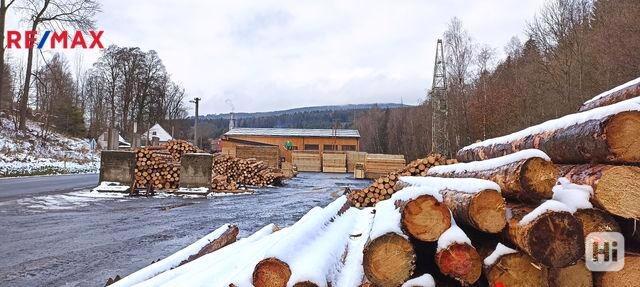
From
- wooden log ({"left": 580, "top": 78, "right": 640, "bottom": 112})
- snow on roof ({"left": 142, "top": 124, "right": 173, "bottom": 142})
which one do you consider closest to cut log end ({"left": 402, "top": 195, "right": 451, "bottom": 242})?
wooden log ({"left": 580, "top": 78, "right": 640, "bottom": 112})

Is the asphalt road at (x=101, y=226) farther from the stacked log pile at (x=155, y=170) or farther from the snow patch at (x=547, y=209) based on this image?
the snow patch at (x=547, y=209)

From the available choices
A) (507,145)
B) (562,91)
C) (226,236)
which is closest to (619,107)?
(507,145)

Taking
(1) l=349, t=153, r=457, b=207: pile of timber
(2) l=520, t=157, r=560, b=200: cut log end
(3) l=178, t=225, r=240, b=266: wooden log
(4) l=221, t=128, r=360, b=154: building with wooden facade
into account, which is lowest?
(3) l=178, t=225, r=240, b=266: wooden log

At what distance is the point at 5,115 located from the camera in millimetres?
42375

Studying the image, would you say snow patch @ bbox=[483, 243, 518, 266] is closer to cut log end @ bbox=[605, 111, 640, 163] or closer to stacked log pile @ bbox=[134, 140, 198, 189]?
cut log end @ bbox=[605, 111, 640, 163]

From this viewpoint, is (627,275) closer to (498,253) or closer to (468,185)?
(498,253)

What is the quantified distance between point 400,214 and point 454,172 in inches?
79.9

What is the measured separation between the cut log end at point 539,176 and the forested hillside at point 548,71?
57.4ft

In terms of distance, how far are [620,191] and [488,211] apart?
701 mm

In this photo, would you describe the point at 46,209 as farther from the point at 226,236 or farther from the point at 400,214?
the point at 400,214

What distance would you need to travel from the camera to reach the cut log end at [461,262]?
2820 mm

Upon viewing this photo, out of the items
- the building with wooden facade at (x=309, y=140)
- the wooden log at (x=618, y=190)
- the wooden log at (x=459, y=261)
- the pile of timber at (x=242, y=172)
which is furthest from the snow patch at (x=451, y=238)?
the building with wooden facade at (x=309, y=140)

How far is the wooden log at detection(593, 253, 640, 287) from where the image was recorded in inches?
106

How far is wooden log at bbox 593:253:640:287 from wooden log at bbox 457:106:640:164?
55 centimetres
